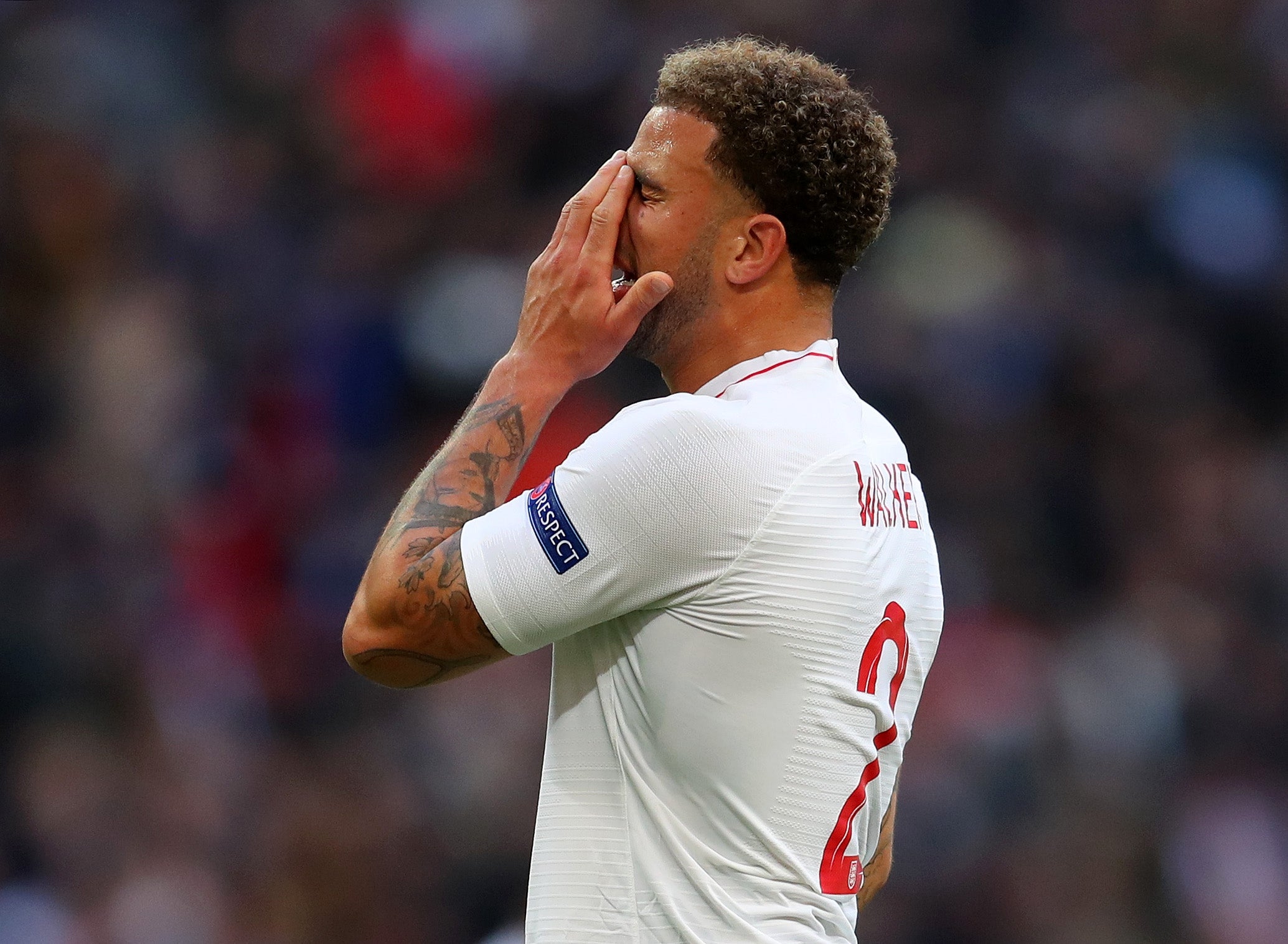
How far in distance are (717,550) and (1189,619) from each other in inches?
214

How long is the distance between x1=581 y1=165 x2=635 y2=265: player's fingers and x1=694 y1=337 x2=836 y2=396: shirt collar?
27cm

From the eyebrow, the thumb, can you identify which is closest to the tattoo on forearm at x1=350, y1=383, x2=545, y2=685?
the thumb

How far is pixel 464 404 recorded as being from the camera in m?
7.41

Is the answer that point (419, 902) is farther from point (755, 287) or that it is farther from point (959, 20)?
point (959, 20)

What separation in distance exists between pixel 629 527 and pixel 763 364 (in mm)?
463

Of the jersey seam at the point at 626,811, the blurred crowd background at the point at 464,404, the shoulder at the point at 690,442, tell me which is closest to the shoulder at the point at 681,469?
the shoulder at the point at 690,442

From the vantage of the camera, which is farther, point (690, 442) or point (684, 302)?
point (684, 302)

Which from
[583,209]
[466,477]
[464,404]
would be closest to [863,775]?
[466,477]

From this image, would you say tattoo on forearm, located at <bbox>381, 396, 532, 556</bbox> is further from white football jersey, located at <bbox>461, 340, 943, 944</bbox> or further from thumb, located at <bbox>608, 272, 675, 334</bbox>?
thumb, located at <bbox>608, 272, 675, 334</bbox>

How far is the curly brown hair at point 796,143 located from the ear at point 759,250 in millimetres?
26

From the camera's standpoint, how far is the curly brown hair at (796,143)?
107 inches

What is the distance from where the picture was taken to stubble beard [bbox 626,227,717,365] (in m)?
2.73

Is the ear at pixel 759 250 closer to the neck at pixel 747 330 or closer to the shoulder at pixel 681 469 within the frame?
the neck at pixel 747 330

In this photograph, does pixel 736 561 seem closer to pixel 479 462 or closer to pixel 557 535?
pixel 557 535
